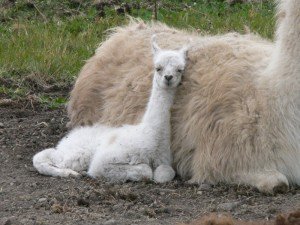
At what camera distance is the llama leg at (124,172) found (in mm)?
7703

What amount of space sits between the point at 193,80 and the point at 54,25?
5.60 m

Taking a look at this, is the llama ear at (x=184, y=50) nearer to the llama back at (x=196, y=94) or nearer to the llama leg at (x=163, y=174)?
the llama back at (x=196, y=94)

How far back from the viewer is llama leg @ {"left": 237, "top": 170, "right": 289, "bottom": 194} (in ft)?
23.6

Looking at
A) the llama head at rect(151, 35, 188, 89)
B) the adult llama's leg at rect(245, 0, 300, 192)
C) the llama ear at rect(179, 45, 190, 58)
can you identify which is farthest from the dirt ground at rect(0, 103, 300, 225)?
the llama ear at rect(179, 45, 190, 58)

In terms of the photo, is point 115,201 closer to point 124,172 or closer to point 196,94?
point 124,172

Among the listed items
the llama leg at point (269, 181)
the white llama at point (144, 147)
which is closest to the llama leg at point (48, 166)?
the white llama at point (144, 147)

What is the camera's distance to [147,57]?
8.73 metres

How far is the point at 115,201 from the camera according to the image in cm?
702

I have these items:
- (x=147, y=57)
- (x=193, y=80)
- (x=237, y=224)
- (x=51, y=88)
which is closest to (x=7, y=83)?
(x=51, y=88)

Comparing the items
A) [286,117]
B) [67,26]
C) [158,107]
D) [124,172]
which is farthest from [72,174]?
[67,26]

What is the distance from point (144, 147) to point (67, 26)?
5813 mm

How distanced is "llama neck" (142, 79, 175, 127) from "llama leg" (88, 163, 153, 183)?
36 centimetres

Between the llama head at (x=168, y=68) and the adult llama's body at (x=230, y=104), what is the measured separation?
0.20 m

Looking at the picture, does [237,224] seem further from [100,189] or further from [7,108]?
[7,108]
